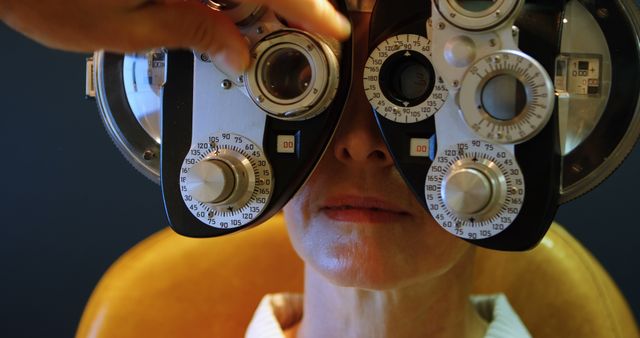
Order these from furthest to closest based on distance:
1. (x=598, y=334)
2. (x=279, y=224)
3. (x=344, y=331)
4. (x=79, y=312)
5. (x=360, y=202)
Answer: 1. (x=79, y=312)
2. (x=279, y=224)
3. (x=598, y=334)
4. (x=344, y=331)
5. (x=360, y=202)

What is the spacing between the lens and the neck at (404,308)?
0.64 meters

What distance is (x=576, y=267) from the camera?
2.83 ft

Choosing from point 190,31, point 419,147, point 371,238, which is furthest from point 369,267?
point 190,31

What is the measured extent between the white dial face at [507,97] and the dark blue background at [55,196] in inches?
41.8

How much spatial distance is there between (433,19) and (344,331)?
0.35 m

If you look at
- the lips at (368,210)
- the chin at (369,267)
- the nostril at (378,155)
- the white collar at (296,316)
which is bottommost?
the white collar at (296,316)

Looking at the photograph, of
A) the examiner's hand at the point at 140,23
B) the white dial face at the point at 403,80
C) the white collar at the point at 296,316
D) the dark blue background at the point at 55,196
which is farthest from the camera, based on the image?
the dark blue background at the point at 55,196

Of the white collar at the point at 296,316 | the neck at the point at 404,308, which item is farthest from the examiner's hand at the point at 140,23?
the white collar at the point at 296,316

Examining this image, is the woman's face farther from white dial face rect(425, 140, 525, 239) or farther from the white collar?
the white collar

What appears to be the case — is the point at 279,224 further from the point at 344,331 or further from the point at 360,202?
the point at 360,202


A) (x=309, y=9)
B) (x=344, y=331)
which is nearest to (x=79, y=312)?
(x=344, y=331)

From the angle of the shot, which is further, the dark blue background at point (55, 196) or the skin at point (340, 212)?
the dark blue background at point (55, 196)

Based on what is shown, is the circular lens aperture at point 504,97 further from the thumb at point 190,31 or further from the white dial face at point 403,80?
the thumb at point 190,31

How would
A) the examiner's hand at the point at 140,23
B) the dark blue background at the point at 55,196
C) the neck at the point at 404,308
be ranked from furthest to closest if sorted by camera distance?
the dark blue background at the point at 55,196 → the neck at the point at 404,308 → the examiner's hand at the point at 140,23
